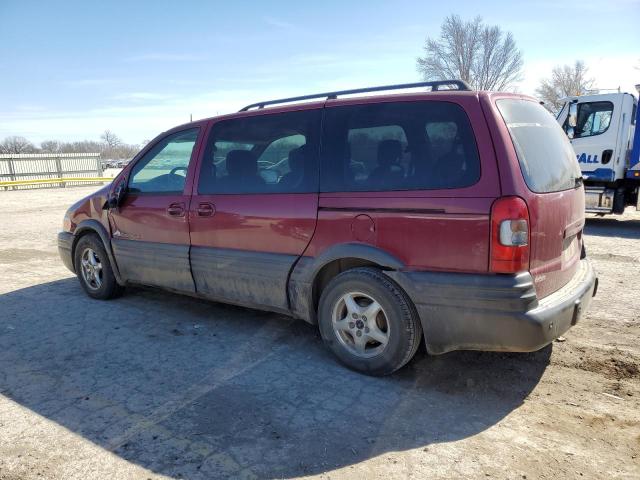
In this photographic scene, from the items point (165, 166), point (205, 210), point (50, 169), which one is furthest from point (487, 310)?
point (50, 169)

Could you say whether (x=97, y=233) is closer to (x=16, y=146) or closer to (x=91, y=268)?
(x=91, y=268)

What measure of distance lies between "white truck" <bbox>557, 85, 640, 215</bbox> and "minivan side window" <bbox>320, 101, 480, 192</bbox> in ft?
29.0

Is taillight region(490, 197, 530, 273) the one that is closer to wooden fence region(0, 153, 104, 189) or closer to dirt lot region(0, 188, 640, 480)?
dirt lot region(0, 188, 640, 480)

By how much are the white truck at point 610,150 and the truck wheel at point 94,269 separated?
9652mm

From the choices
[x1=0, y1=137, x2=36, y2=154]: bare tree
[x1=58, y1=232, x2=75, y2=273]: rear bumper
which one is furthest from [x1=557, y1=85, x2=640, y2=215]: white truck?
[x1=0, y1=137, x2=36, y2=154]: bare tree

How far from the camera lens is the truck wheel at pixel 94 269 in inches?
208

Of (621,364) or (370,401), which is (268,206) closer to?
(370,401)

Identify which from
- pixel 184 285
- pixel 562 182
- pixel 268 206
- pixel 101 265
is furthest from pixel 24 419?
pixel 562 182

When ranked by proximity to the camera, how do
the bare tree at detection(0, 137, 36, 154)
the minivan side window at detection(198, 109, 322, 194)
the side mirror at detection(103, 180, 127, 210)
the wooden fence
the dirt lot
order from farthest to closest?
the bare tree at detection(0, 137, 36, 154)
the wooden fence
the side mirror at detection(103, 180, 127, 210)
the minivan side window at detection(198, 109, 322, 194)
the dirt lot

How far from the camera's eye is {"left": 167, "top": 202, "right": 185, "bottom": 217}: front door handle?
4.43 metres

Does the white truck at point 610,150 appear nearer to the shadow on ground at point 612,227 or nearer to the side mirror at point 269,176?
the shadow on ground at point 612,227

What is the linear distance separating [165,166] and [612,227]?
9631 mm

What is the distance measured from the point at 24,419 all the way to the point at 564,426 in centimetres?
324

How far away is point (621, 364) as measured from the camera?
3584 mm
